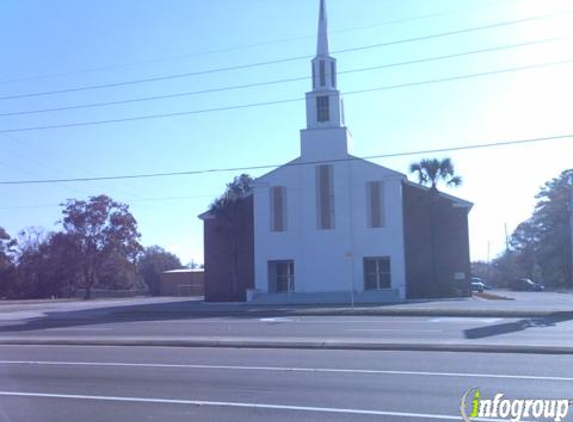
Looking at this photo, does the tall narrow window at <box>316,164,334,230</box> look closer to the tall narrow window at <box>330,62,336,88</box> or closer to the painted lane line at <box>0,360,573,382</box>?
the tall narrow window at <box>330,62,336,88</box>

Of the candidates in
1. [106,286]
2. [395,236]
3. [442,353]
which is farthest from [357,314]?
[106,286]

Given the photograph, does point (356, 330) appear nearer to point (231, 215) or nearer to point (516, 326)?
point (516, 326)

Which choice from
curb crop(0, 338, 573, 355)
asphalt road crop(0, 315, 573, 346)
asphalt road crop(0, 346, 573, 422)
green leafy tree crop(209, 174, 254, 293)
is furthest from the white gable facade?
asphalt road crop(0, 346, 573, 422)

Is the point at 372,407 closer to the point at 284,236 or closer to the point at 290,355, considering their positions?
the point at 290,355

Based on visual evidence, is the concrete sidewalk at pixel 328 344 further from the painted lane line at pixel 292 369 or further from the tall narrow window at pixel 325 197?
the tall narrow window at pixel 325 197

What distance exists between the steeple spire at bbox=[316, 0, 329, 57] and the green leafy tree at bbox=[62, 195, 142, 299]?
1223 inches

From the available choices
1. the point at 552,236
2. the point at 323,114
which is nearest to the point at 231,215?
the point at 323,114

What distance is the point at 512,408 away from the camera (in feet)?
29.3

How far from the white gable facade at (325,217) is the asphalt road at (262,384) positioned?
32.4 meters

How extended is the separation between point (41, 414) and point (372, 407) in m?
4.32

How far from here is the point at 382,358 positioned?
46.1ft

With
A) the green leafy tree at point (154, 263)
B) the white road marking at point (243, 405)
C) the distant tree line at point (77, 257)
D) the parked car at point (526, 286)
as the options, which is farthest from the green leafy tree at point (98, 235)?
the white road marking at point (243, 405)

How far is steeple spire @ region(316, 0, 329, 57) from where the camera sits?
160ft

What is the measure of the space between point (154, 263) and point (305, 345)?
287 ft
